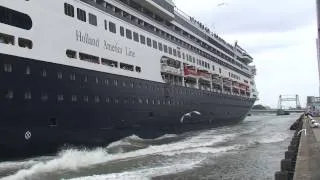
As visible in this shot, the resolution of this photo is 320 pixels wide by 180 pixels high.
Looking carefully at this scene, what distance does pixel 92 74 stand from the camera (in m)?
25.4

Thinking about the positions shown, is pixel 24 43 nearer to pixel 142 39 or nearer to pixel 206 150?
pixel 206 150

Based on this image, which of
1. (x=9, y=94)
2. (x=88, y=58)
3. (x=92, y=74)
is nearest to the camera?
(x=9, y=94)

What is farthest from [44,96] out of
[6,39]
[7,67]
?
[6,39]

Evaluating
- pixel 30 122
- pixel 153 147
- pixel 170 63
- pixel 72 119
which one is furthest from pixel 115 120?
pixel 170 63

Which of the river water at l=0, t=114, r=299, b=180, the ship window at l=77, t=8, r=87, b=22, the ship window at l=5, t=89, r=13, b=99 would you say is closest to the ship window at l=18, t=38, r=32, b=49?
the ship window at l=5, t=89, r=13, b=99

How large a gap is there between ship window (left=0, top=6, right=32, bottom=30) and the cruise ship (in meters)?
0.05

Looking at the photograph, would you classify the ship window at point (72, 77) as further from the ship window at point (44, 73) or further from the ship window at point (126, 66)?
the ship window at point (126, 66)

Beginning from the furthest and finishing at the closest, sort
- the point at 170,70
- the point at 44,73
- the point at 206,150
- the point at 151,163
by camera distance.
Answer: the point at 170,70
the point at 206,150
the point at 44,73
the point at 151,163

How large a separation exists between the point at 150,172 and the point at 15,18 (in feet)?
28.8

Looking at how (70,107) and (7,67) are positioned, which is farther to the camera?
(70,107)

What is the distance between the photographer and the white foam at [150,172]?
17.1 metres

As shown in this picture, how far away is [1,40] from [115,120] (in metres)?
8.94

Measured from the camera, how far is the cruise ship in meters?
20.5

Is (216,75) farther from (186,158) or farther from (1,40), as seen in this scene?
(1,40)
